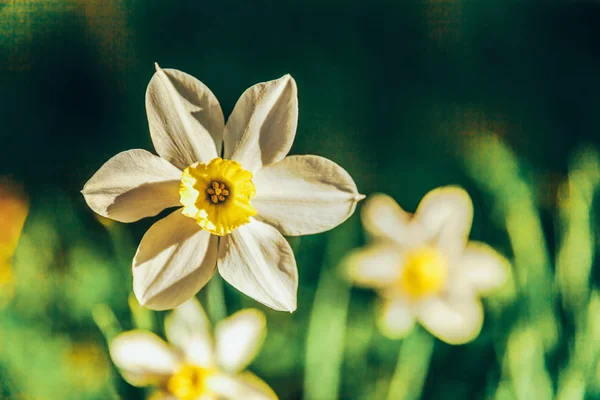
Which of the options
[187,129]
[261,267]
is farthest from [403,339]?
[187,129]

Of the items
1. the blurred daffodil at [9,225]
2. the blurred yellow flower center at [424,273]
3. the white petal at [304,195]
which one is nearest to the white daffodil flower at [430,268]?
the blurred yellow flower center at [424,273]

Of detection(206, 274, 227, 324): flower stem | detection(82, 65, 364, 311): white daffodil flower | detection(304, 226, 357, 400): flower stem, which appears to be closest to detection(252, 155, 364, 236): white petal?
detection(82, 65, 364, 311): white daffodil flower

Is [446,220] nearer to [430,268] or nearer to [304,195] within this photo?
[430,268]

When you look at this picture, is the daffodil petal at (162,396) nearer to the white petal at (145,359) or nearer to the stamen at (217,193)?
the white petal at (145,359)

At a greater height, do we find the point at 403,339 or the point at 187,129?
the point at 187,129

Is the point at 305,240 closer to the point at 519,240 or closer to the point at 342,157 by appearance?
the point at 342,157
